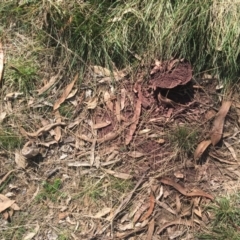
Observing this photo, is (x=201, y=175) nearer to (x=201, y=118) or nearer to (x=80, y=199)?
(x=201, y=118)

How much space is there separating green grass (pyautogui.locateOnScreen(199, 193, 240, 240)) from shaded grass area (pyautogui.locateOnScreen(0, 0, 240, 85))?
0.78 metres

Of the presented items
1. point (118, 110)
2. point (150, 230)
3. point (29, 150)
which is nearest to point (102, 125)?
point (118, 110)

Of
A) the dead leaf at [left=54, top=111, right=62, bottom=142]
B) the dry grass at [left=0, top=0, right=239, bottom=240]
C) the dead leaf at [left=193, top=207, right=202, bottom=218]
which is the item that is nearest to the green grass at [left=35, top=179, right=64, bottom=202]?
the dry grass at [left=0, top=0, right=239, bottom=240]

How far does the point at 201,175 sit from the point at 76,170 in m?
0.81

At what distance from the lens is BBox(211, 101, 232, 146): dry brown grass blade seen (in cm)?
309

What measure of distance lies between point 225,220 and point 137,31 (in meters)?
1.32

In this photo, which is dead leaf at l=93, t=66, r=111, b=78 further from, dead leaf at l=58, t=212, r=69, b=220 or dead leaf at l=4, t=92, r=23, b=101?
dead leaf at l=58, t=212, r=69, b=220

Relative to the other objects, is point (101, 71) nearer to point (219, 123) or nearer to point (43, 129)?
point (43, 129)

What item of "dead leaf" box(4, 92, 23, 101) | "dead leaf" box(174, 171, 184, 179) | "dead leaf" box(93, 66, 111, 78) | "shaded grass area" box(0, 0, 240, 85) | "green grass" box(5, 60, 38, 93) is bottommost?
"dead leaf" box(174, 171, 184, 179)

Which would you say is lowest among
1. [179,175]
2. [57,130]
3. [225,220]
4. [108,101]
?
[225,220]

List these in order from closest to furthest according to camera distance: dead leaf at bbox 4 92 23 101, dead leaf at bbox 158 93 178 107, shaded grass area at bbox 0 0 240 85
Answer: shaded grass area at bbox 0 0 240 85, dead leaf at bbox 158 93 178 107, dead leaf at bbox 4 92 23 101

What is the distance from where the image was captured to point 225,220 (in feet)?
10.1

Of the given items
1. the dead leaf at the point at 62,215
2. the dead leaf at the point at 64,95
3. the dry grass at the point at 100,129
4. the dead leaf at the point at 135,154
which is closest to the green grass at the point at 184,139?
the dry grass at the point at 100,129

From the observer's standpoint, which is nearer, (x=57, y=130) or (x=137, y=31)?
(x=137, y=31)
